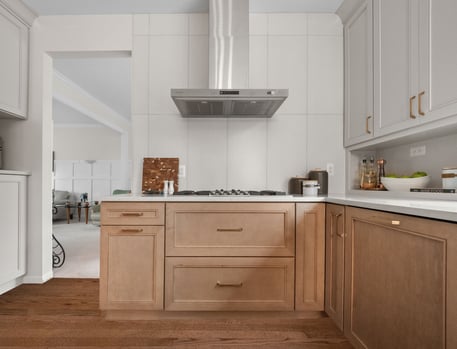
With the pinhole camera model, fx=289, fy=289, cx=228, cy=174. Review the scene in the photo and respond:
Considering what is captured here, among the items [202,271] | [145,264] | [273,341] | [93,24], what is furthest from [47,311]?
[93,24]

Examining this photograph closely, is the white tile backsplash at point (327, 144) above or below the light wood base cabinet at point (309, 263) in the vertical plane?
above

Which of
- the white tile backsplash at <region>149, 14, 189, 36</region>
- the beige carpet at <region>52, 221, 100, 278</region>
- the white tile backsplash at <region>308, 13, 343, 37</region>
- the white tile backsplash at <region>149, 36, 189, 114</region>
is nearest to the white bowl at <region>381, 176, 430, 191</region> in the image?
the white tile backsplash at <region>308, 13, 343, 37</region>

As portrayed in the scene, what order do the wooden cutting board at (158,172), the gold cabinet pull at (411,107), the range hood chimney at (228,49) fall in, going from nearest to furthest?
1. the gold cabinet pull at (411,107)
2. the range hood chimney at (228,49)
3. the wooden cutting board at (158,172)

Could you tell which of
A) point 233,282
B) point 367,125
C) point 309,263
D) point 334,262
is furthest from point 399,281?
point 367,125

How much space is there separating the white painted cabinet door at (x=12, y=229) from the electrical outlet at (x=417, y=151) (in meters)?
3.16

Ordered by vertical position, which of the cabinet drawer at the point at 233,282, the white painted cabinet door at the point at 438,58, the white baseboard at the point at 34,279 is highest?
the white painted cabinet door at the point at 438,58

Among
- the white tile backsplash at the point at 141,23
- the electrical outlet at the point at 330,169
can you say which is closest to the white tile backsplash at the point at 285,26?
the white tile backsplash at the point at 141,23

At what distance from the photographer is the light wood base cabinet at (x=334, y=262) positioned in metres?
1.73

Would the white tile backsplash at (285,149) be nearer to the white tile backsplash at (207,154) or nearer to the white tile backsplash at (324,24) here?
the white tile backsplash at (207,154)

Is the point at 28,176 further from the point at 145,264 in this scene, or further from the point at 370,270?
the point at 370,270

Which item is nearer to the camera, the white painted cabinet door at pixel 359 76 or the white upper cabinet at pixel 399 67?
the white upper cabinet at pixel 399 67

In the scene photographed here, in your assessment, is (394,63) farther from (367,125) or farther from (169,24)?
(169,24)

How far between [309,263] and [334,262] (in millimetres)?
177

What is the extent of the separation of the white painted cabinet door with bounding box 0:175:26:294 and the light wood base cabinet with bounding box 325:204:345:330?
2516mm
